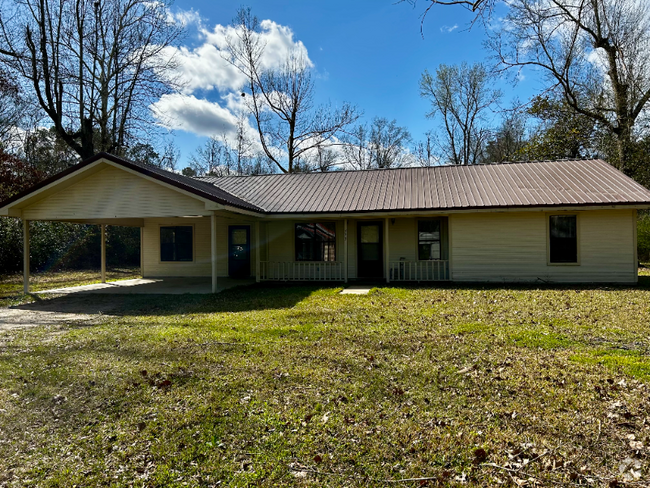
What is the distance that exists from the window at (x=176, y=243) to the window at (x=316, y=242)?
15.2 ft

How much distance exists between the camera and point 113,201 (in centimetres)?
1174

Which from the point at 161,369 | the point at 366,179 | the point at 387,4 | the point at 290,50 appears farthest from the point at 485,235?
the point at 290,50

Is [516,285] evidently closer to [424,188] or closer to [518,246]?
[518,246]

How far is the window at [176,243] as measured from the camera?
16203mm

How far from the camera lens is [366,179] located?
16.5m

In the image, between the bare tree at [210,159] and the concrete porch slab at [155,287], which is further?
the bare tree at [210,159]

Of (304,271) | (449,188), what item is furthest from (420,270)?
(304,271)

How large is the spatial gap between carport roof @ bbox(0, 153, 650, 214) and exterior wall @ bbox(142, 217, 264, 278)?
1.66m

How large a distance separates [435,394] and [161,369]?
10.8ft

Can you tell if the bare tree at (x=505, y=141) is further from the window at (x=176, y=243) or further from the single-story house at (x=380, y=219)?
the window at (x=176, y=243)

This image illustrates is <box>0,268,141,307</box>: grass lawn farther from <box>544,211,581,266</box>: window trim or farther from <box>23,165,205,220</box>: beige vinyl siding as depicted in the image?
<box>544,211,581,266</box>: window trim

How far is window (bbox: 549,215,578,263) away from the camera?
496 inches

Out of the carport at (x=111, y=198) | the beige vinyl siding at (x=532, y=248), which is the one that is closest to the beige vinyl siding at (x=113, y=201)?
the carport at (x=111, y=198)

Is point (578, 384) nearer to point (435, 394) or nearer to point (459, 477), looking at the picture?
point (435, 394)
